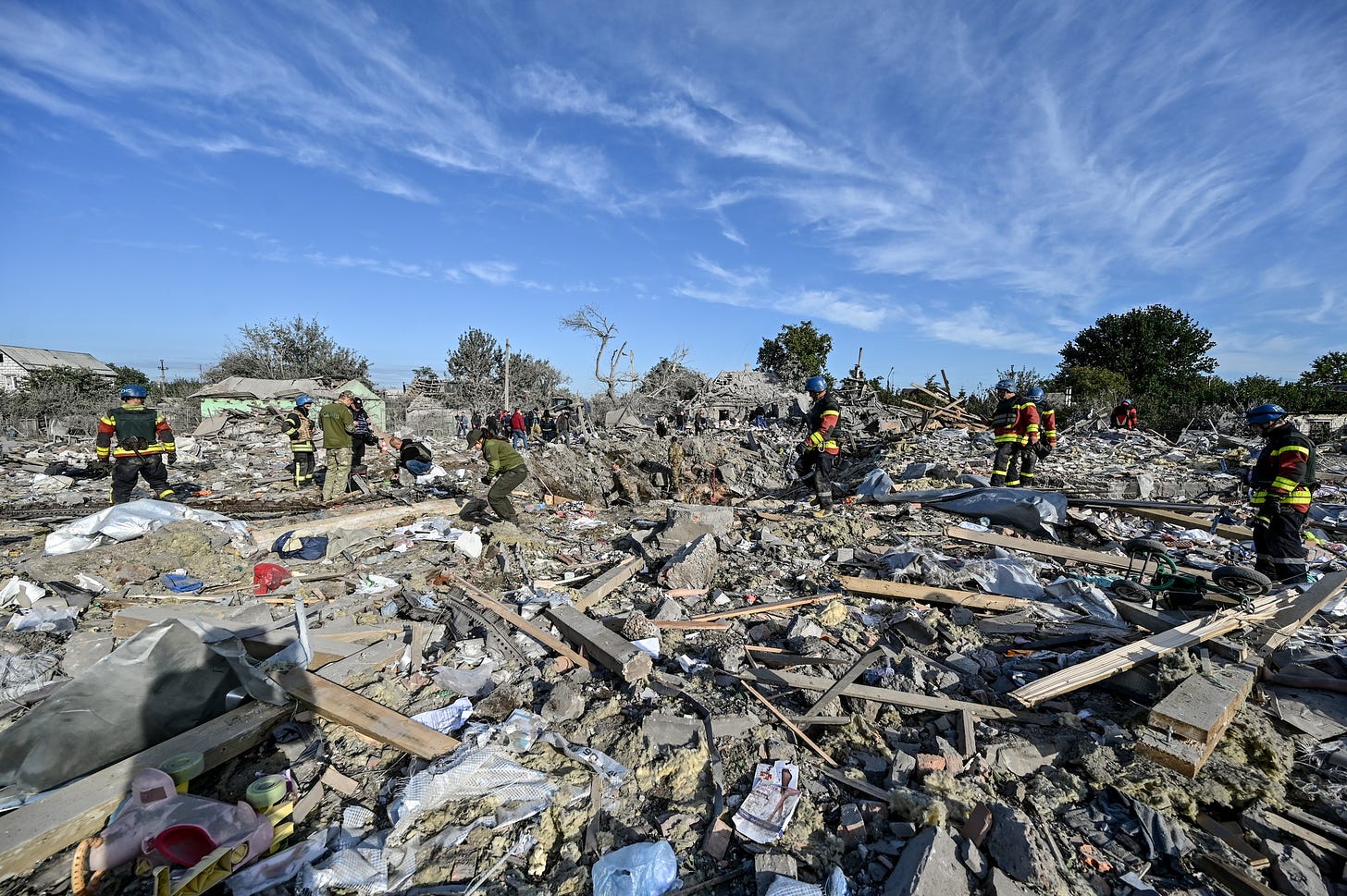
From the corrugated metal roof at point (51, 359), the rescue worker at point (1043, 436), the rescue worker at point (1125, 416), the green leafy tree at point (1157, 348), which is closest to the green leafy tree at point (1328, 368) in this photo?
the green leafy tree at point (1157, 348)

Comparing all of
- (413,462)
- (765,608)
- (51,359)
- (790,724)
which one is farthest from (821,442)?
(51,359)

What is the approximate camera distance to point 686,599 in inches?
182

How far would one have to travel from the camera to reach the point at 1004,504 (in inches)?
248

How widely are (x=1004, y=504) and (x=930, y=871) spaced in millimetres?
5390

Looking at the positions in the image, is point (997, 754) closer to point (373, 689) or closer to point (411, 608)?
point (373, 689)

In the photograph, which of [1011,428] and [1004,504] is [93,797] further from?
[1011,428]

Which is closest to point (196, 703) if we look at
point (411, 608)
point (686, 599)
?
point (411, 608)

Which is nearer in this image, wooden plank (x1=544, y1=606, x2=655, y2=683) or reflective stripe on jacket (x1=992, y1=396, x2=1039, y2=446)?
wooden plank (x1=544, y1=606, x2=655, y2=683)

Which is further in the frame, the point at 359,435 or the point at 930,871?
the point at 359,435

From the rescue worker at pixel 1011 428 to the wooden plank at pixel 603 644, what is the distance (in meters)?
5.76

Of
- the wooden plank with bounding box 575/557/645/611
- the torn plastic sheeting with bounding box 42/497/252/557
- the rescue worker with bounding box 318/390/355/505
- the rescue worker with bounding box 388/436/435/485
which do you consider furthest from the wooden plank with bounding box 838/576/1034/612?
the rescue worker with bounding box 388/436/435/485

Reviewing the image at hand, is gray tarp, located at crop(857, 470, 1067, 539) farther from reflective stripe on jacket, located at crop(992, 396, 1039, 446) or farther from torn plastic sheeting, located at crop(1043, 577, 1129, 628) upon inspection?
torn plastic sheeting, located at crop(1043, 577, 1129, 628)

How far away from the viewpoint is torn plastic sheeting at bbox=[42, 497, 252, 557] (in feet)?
15.4

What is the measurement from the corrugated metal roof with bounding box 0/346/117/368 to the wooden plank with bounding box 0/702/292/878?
47255 millimetres
